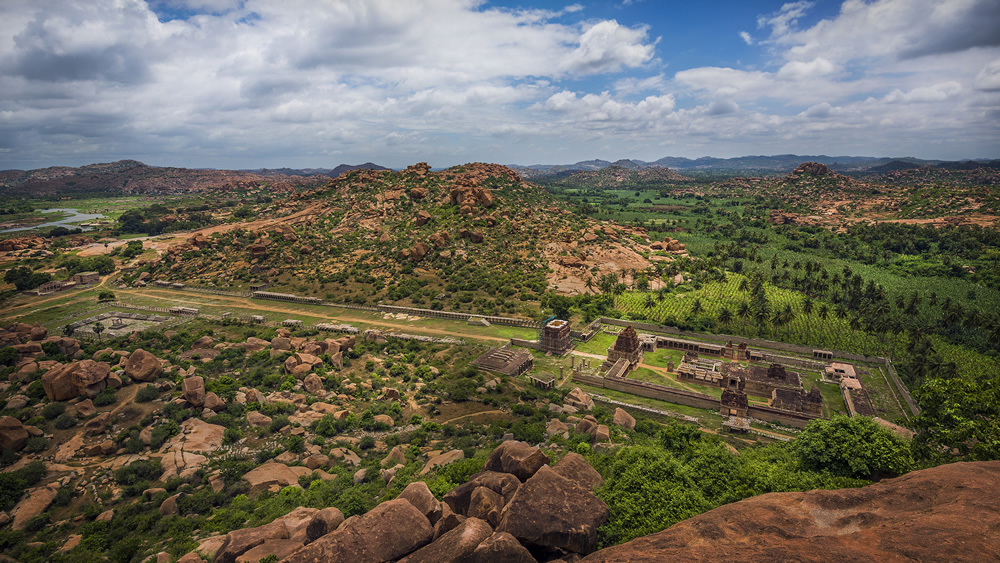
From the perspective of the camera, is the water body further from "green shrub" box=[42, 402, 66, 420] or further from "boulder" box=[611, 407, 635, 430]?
"boulder" box=[611, 407, 635, 430]

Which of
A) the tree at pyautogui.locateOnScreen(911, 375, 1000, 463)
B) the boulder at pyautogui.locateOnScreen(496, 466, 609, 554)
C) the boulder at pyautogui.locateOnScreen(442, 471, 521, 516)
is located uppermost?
the tree at pyautogui.locateOnScreen(911, 375, 1000, 463)

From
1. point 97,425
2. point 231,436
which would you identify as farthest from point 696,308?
point 97,425

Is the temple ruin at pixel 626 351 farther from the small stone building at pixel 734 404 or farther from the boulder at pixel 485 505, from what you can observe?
the boulder at pixel 485 505

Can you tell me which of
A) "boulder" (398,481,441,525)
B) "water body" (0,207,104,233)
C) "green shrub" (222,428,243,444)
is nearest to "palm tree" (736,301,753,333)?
"boulder" (398,481,441,525)

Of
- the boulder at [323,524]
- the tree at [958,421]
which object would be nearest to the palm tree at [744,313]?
the tree at [958,421]

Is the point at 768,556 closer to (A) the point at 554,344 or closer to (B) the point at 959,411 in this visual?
(B) the point at 959,411

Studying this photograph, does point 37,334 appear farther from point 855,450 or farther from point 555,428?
point 855,450
